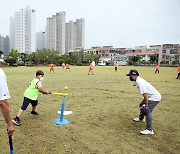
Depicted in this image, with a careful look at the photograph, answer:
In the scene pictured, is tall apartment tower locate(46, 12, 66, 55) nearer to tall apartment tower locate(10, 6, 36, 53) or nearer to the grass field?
tall apartment tower locate(10, 6, 36, 53)

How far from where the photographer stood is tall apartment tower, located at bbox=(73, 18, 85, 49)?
A: 13588 centimetres

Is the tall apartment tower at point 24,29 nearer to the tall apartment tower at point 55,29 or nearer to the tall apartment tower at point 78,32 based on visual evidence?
the tall apartment tower at point 55,29

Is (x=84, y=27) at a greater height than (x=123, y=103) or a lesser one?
greater

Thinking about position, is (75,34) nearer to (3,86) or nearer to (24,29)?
(24,29)

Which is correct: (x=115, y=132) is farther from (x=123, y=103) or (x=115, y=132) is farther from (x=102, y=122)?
(x=123, y=103)

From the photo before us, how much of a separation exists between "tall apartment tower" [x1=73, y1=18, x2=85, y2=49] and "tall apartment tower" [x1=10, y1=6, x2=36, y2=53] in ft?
123

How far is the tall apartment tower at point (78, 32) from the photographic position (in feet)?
446

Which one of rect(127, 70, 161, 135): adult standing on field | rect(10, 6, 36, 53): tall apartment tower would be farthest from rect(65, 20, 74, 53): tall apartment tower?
rect(127, 70, 161, 135): adult standing on field

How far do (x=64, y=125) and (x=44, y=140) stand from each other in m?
1.11

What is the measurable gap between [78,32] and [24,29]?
4690 centimetres

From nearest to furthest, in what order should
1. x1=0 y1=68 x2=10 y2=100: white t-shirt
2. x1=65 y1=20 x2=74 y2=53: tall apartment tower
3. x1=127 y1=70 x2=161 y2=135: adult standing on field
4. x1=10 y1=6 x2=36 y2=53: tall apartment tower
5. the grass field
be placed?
x1=0 y1=68 x2=10 y2=100: white t-shirt
the grass field
x1=127 y1=70 x2=161 y2=135: adult standing on field
x1=10 y1=6 x2=36 y2=53: tall apartment tower
x1=65 y1=20 x2=74 y2=53: tall apartment tower

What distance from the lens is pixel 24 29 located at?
98.1 meters

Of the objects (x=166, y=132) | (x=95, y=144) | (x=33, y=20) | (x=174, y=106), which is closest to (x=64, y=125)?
(x=95, y=144)

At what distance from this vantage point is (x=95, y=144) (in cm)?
449
